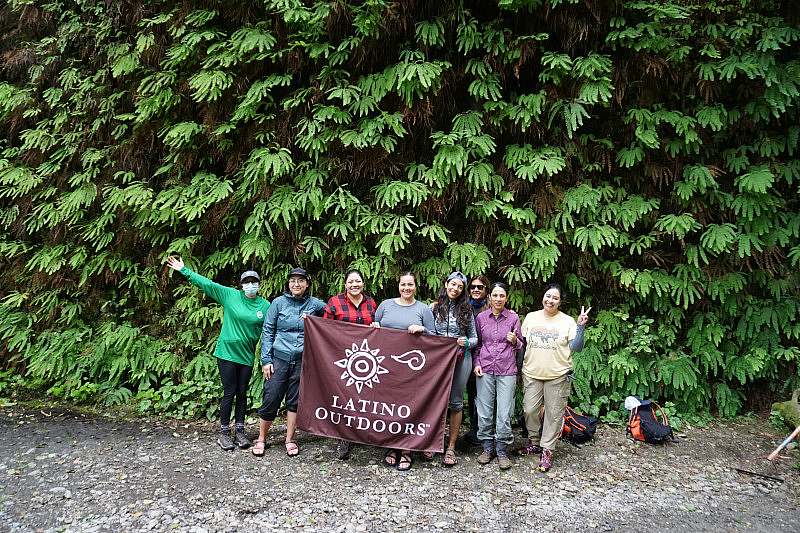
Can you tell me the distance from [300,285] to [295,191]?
92.0 inches

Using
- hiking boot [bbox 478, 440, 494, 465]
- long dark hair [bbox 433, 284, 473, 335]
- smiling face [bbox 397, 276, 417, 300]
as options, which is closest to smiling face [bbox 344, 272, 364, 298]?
smiling face [bbox 397, 276, 417, 300]

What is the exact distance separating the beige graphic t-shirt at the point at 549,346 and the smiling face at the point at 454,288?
105cm

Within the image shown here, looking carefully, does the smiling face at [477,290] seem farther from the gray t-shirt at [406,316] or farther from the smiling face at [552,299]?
the smiling face at [552,299]

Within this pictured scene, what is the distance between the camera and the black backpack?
719 cm

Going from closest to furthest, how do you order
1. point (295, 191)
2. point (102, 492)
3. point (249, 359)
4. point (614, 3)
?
point (102, 492) < point (249, 359) < point (614, 3) < point (295, 191)

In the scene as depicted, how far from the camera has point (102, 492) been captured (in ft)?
18.7

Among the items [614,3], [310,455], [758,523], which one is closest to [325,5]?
[614,3]

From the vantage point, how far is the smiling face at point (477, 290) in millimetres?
6770

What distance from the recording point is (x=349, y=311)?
6.82m

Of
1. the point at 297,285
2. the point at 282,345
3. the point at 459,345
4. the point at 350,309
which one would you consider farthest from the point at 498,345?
the point at 282,345

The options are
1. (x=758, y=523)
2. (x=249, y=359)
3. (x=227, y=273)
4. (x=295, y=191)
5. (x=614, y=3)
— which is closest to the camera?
(x=758, y=523)

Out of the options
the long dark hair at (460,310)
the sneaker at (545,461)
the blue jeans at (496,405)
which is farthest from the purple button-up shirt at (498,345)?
the sneaker at (545,461)

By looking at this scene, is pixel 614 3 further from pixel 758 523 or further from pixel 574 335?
pixel 758 523

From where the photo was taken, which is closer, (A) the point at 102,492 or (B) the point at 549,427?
(A) the point at 102,492
